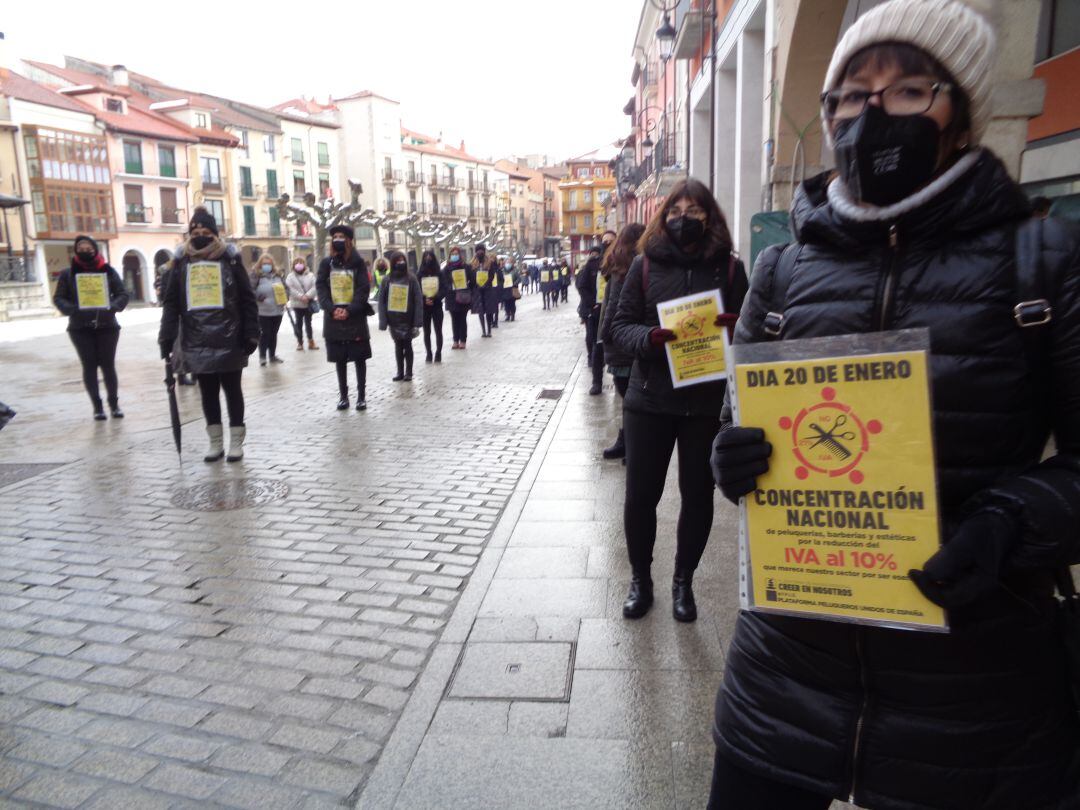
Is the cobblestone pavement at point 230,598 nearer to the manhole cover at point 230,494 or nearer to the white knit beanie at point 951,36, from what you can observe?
the manhole cover at point 230,494

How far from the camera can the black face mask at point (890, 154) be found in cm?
153

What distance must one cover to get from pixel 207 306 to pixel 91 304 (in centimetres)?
280

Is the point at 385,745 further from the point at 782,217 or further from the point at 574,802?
the point at 782,217

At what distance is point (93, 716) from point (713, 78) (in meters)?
14.6

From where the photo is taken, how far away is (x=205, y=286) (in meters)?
7.01

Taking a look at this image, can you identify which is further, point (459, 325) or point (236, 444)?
point (459, 325)

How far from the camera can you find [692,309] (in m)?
3.71

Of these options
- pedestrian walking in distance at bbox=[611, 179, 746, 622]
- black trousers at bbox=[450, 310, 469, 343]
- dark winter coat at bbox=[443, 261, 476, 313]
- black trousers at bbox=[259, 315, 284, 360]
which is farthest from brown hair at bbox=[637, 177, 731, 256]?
black trousers at bbox=[450, 310, 469, 343]

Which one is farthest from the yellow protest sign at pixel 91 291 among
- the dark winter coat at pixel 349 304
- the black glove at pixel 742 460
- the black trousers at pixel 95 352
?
the black glove at pixel 742 460

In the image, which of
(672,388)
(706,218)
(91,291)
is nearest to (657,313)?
(672,388)

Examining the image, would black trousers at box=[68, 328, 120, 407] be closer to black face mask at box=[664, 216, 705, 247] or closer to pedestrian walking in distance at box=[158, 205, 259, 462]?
pedestrian walking in distance at box=[158, 205, 259, 462]

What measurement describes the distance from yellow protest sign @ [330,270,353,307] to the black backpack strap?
8.38 meters

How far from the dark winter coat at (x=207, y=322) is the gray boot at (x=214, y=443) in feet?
1.99

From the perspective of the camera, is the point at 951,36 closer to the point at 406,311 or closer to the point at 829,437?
the point at 829,437
